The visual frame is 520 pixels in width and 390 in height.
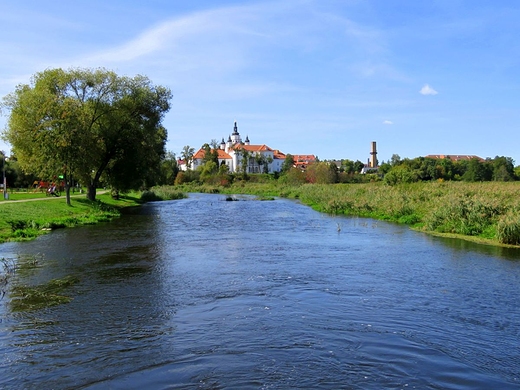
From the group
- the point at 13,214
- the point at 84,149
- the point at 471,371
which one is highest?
the point at 84,149

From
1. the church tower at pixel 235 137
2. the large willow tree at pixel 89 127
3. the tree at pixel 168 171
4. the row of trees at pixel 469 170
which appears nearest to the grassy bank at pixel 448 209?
the large willow tree at pixel 89 127

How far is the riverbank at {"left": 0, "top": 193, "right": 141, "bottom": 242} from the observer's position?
83.9ft

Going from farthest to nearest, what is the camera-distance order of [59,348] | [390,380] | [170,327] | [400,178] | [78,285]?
[400,178]
[78,285]
[170,327]
[59,348]
[390,380]

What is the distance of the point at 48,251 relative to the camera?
20641 millimetres

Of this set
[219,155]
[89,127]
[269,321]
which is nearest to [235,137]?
[219,155]

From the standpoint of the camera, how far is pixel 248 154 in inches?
6024

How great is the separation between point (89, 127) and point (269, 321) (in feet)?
113

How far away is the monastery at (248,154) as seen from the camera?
159 metres

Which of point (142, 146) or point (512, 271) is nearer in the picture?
point (512, 271)

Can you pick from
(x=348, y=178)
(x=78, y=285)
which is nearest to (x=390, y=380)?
(x=78, y=285)

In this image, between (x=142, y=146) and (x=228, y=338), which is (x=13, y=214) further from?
(x=228, y=338)

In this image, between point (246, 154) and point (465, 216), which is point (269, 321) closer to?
point (465, 216)

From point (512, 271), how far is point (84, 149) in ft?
102

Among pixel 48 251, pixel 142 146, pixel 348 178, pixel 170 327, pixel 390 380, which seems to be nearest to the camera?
pixel 390 380
